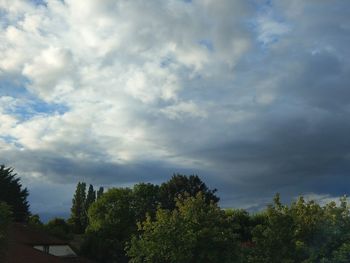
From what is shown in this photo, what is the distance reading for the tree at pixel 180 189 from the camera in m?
96.5

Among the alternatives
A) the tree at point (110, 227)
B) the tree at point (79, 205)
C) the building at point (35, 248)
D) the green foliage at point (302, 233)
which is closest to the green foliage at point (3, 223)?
the green foliage at point (302, 233)

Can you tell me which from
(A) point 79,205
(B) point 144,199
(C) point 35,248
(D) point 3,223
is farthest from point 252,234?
(A) point 79,205

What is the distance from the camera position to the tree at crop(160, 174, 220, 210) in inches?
3799

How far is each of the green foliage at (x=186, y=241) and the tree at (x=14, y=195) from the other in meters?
63.8

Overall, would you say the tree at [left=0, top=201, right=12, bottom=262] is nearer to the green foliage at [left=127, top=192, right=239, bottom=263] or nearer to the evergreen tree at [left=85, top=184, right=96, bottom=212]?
the green foliage at [left=127, top=192, right=239, bottom=263]

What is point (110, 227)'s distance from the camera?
3447 inches

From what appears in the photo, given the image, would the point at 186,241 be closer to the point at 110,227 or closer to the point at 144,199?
the point at 110,227

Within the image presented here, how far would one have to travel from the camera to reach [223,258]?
114 feet

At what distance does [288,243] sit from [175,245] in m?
6.86

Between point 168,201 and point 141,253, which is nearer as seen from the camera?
point 141,253

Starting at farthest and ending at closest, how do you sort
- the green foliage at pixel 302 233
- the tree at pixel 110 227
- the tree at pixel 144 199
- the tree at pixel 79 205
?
the tree at pixel 79 205
the tree at pixel 144 199
the tree at pixel 110 227
the green foliage at pixel 302 233

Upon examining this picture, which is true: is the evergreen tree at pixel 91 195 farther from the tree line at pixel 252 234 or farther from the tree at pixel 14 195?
the tree line at pixel 252 234

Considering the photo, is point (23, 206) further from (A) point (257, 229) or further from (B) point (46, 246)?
(A) point (257, 229)

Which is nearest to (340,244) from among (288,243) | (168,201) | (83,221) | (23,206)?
(288,243)
